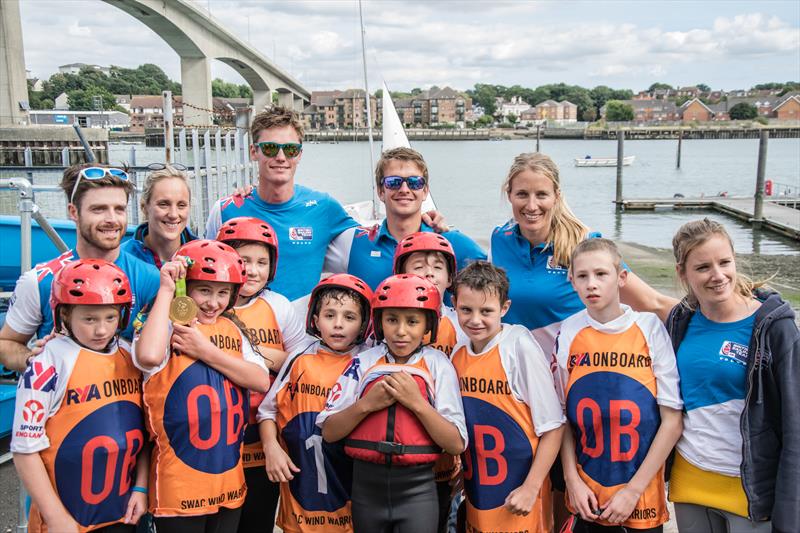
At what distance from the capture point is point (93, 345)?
323 centimetres

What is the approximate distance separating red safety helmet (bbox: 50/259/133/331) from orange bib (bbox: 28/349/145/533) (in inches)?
11.1

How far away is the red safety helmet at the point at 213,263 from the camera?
3.42 meters

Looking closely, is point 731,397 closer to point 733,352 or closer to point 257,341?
point 733,352

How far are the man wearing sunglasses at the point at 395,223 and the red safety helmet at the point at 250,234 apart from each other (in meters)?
0.67

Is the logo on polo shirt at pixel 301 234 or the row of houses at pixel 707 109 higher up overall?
the row of houses at pixel 707 109

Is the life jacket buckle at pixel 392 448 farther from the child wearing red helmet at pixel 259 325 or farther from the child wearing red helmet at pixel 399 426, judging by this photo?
the child wearing red helmet at pixel 259 325

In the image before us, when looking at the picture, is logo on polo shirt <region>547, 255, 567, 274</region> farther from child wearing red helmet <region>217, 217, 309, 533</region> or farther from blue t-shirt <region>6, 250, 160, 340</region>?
blue t-shirt <region>6, 250, 160, 340</region>

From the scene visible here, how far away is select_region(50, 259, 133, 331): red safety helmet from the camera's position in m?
3.09

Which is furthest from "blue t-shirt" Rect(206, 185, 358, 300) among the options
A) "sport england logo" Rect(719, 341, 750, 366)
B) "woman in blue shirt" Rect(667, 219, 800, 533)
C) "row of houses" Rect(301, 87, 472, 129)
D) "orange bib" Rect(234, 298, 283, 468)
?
"row of houses" Rect(301, 87, 472, 129)

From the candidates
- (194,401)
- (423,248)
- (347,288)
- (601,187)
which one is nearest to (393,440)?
(347,288)

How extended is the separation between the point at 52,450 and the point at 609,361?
275cm

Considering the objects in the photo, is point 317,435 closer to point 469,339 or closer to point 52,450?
point 469,339

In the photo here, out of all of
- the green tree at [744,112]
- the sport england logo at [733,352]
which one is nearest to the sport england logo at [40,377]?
the sport england logo at [733,352]

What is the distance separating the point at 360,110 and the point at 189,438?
168m
